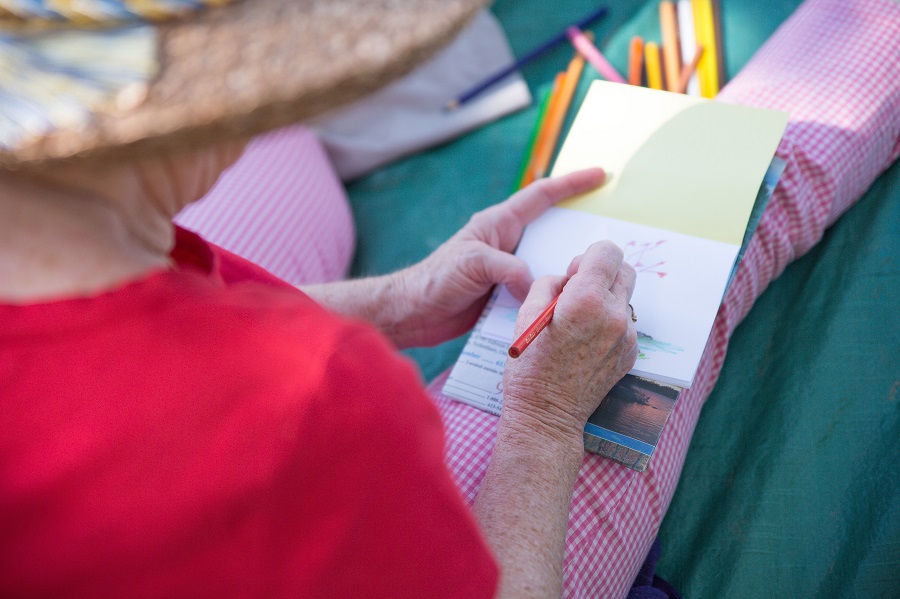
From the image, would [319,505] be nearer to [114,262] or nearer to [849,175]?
[114,262]

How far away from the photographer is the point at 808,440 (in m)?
1.01

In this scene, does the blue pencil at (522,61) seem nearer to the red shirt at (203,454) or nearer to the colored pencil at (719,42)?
the colored pencil at (719,42)

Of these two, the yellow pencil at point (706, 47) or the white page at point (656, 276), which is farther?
the yellow pencil at point (706, 47)

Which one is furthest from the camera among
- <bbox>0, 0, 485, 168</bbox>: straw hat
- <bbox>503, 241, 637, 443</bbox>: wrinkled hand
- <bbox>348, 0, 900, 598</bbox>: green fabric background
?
<bbox>348, 0, 900, 598</bbox>: green fabric background

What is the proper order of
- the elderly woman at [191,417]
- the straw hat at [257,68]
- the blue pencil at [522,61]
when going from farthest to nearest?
the blue pencil at [522,61], the elderly woman at [191,417], the straw hat at [257,68]

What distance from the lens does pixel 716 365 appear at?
1.05 m

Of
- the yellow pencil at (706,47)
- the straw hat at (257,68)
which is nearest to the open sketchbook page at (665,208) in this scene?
the yellow pencil at (706,47)

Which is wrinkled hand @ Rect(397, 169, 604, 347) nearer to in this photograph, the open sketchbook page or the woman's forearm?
the open sketchbook page

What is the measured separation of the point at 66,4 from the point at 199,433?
30 cm

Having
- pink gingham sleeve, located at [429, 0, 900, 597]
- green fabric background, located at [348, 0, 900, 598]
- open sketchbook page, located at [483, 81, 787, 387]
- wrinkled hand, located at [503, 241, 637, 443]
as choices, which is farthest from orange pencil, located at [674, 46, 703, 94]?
wrinkled hand, located at [503, 241, 637, 443]

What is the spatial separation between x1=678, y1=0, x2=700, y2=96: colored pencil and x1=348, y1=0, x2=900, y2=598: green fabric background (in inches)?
14.9

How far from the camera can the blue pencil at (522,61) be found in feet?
5.15

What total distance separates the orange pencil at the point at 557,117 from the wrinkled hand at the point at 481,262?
367 mm

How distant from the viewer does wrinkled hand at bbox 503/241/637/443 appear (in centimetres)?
83
